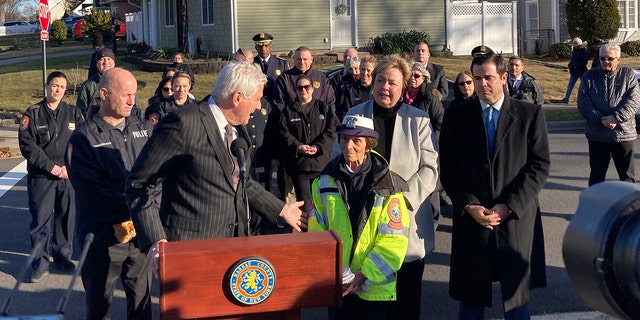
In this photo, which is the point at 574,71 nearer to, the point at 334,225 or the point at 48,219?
the point at 48,219

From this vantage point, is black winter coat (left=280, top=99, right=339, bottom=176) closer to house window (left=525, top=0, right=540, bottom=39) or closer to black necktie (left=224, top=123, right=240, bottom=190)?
black necktie (left=224, top=123, right=240, bottom=190)

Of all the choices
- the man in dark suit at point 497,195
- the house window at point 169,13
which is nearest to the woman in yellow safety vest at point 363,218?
the man in dark suit at point 497,195

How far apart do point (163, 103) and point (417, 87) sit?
278cm

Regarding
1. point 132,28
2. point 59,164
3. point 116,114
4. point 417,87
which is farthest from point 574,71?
point 132,28

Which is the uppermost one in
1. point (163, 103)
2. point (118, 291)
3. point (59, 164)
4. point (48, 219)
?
point (163, 103)

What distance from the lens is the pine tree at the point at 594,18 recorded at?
1253 inches

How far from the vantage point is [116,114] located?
16.8 feet

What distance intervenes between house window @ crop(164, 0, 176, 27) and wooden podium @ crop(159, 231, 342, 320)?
32244 millimetres

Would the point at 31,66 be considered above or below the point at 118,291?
above

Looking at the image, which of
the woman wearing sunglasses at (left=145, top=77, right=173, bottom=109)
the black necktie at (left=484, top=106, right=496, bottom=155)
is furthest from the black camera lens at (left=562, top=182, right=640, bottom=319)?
the woman wearing sunglasses at (left=145, top=77, right=173, bottom=109)

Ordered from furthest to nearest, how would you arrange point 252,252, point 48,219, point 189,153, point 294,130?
point 294,130, point 48,219, point 189,153, point 252,252

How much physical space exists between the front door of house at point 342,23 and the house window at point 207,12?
4.49 m

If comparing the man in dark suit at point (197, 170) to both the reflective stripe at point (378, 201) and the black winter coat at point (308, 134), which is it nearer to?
the reflective stripe at point (378, 201)

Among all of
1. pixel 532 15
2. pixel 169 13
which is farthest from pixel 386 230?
pixel 532 15
